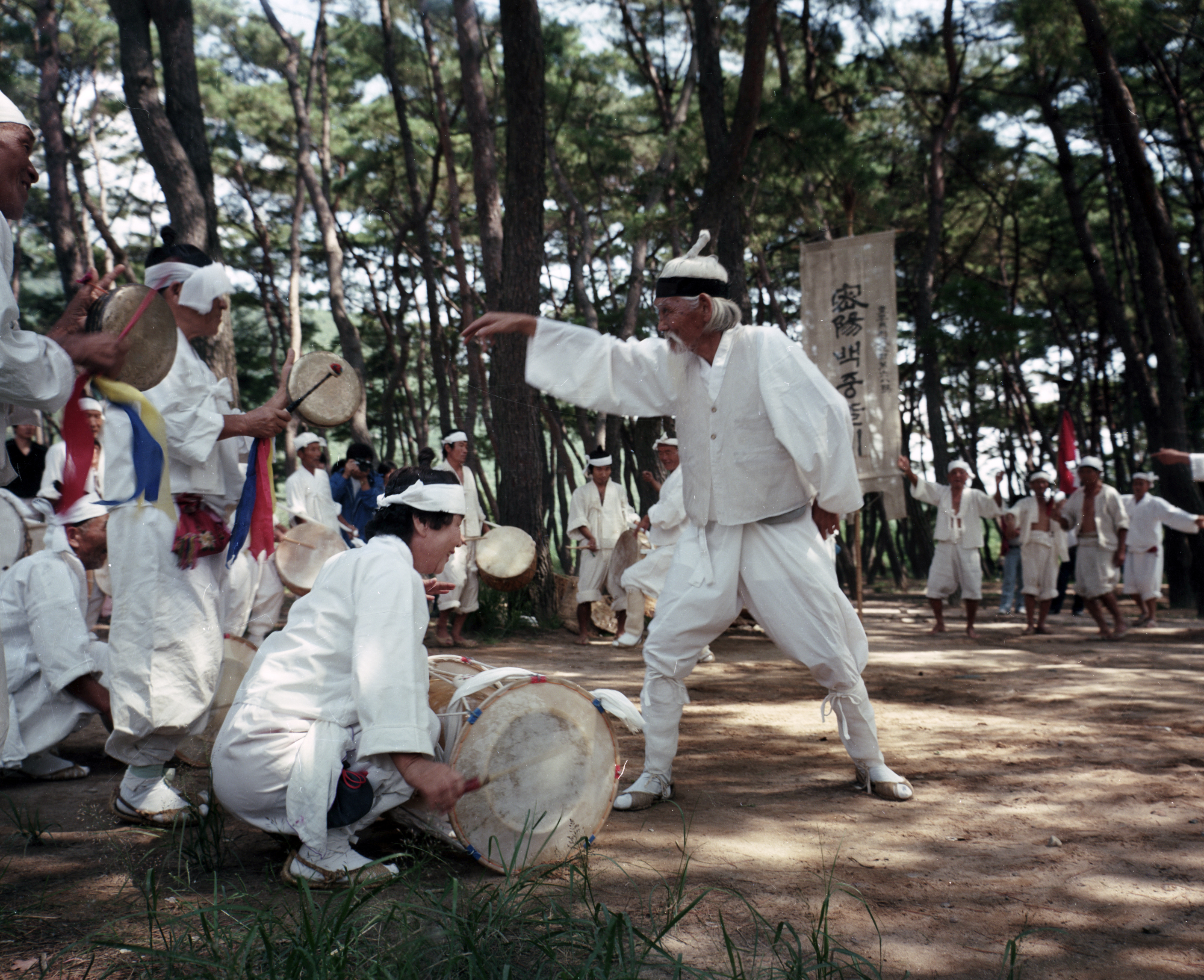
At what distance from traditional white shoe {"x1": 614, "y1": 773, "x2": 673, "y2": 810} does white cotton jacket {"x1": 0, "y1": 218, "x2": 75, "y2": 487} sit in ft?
7.56

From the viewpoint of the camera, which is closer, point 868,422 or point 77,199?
point 868,422

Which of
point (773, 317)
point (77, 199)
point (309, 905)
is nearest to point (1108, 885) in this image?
point (309, 905)

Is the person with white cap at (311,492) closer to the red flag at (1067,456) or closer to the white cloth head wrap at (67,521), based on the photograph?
the white cloth head wrap at (67,521)

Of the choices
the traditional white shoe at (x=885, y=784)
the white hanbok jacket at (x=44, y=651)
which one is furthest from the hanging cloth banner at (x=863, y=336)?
the white hanbok jacket at (x=44, y=651)

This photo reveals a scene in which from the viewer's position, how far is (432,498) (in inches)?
112

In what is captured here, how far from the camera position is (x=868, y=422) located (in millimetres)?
10859

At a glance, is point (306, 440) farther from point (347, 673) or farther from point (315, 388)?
point (347, 673)

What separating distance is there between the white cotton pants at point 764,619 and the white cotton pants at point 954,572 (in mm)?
7834

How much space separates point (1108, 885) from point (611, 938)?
5.49 ft

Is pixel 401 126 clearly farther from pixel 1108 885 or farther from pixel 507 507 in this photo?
pixel 1108 885

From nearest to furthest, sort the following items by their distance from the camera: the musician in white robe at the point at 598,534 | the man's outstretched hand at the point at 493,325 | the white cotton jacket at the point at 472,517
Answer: the man's outstretched hand at the point at 493,325, the white cotton jacket at the point at 472,517, the musician in white robe at the point at 598,534

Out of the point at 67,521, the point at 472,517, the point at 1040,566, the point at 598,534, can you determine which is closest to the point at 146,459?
the point at 67,521

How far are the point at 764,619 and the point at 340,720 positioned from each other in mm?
1721

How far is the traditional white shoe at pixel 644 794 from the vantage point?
361cm
